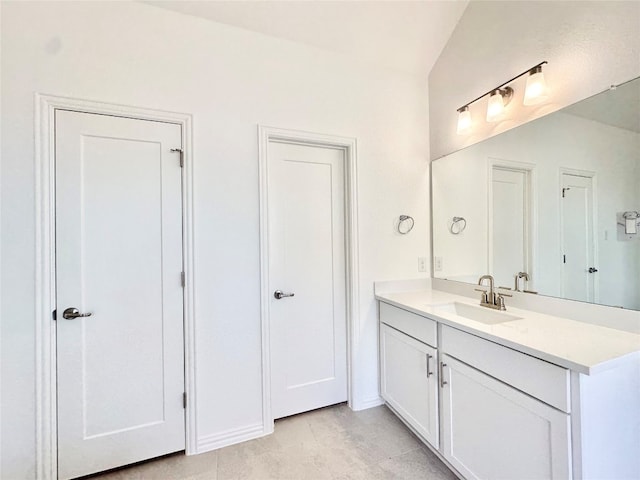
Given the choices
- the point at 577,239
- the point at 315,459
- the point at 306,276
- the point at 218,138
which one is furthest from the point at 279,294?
the point at 577,239

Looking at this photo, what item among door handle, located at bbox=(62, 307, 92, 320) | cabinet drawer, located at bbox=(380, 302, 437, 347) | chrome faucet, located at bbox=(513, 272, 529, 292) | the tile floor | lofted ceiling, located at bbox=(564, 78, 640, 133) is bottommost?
the tile floor

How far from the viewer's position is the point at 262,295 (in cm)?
192

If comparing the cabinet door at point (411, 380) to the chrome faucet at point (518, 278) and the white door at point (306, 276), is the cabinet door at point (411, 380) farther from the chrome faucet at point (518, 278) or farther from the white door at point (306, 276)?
the chrome faucet at point (518, 278)

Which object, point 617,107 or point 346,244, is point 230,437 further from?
point 617,107

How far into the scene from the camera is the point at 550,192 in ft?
5.39

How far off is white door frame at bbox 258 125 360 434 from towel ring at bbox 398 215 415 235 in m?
0.40

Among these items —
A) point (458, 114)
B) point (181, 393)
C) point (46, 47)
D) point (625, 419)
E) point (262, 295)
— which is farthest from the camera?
point (458, 114)

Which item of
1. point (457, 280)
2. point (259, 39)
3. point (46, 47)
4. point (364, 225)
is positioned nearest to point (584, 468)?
point (457, 280)

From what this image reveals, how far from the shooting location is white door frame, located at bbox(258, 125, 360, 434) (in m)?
1.92

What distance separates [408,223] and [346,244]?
555 millimetres

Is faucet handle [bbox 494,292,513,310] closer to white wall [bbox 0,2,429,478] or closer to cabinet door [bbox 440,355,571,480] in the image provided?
cabinet door [bbox 440,355,571,480]

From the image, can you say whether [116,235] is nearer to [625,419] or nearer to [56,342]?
[56,342]

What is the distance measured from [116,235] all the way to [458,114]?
242cm

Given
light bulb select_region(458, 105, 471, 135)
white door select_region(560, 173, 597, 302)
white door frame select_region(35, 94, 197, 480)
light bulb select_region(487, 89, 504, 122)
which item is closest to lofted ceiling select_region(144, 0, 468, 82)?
light bulb select_region(458, 105, 471, 135)
